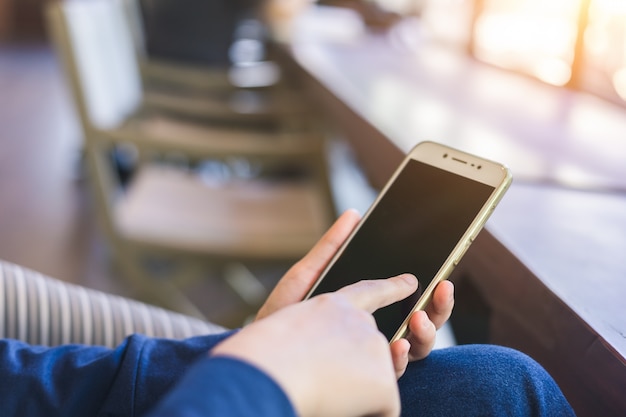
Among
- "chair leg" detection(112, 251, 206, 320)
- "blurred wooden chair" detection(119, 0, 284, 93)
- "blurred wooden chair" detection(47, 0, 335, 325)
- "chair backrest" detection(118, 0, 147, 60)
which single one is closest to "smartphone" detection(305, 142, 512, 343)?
"blurred wooden chair" detection(47, 0, 335, 325)

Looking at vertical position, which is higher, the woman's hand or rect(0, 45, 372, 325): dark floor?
the woman's hand

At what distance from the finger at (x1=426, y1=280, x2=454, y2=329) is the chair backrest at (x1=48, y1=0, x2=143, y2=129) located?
1191 mm

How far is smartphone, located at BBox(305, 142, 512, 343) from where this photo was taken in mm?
544

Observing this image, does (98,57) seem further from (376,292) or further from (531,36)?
(376,292)

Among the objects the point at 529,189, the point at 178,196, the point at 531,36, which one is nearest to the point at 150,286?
the point at 178,196

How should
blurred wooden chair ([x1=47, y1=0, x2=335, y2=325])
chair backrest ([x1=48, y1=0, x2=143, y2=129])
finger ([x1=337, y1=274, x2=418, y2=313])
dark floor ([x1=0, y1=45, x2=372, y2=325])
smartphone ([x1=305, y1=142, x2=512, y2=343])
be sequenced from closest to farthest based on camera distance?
finger ([x1=337, y1=274, x2=418, y2=313]) → smartphone ([x1=305, y1=142, x2=512, y2=343]) → blurred wooden chair ([x1=47, y1=0, x2=335, y2=325]) → chair backrest ([x1=48, y1=0, x2=143, y2=129]) → dark floor ([x1=0, y1=45, x2=372, y2=325])

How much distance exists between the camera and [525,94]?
4.80 ft

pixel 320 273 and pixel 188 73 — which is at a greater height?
pixel 320 273

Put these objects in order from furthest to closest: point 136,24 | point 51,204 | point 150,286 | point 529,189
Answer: point 51,204, point 136,24, point 150,286, point 529,189

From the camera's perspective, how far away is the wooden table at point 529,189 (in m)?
0.55

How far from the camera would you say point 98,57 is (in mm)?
1689

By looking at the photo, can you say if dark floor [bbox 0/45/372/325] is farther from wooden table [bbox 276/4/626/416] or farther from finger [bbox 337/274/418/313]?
finger [bbox 337/274/418/313]

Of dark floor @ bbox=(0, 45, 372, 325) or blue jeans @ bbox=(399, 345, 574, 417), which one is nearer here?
blue jeans @ bbox=(399, 345, 574, 417)

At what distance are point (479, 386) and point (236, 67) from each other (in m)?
2.05
